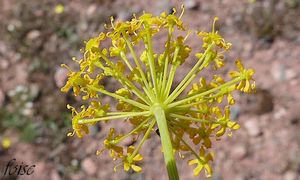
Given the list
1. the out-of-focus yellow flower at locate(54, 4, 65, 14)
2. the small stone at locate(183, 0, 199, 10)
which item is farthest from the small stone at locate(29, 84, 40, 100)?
the small stone at locate(183, 0, 199, 10)

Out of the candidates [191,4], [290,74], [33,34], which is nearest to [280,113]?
[290,74]

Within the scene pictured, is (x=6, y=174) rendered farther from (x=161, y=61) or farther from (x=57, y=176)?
(x=161, y=61)

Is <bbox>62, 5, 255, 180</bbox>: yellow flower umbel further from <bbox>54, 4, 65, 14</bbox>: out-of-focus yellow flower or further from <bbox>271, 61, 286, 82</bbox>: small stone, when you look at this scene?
<bbox>54, 4, 65, 14</bbox>: out-of-focus yellow flower

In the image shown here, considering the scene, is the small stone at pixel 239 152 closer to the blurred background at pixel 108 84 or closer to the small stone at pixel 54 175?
the blurred background at pixel 108 84

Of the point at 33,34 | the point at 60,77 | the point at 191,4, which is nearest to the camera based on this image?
the point at 60,77

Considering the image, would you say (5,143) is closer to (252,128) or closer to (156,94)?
(252,128)

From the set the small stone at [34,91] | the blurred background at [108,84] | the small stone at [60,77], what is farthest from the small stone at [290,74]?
the small stone at [34,91]
